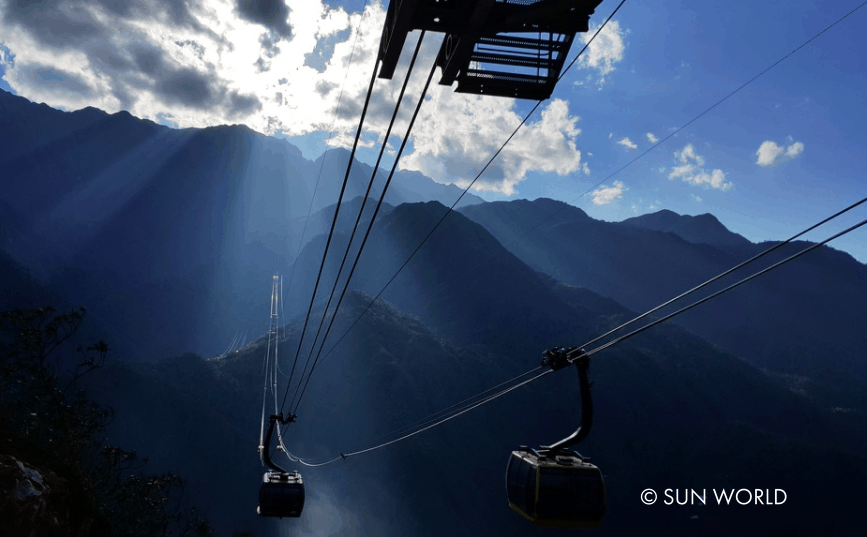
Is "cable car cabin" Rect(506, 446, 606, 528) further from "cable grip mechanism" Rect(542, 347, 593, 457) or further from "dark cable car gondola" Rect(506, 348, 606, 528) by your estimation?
"cable grip mechanism" Rect(542, 347, 593, 457)

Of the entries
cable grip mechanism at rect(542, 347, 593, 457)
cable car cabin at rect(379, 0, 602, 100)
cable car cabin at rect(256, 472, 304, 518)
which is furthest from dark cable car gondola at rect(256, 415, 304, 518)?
cable car cabin at rect(379, 0, 602, 100)

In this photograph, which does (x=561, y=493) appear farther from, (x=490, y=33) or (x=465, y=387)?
(x=465, y=387)

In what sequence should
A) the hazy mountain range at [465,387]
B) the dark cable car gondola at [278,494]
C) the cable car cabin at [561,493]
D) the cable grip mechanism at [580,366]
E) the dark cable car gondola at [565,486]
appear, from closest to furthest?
→ the cable grip mechanism at [580,366] → the dark cable car gondola at [565,486] → the cable car cabin at [561,493] → the dark cable car gondola at [278,494] → the hazy mountain range at [465,387]

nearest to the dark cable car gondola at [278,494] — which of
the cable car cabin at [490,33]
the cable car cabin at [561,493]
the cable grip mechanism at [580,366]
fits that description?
the cable car cabin at [561,493]

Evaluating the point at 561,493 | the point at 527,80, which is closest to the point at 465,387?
the point at 561,493


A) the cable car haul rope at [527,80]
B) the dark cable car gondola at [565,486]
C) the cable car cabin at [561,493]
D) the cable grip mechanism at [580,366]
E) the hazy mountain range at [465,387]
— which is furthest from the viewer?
the hazy mountain range at [465,387]

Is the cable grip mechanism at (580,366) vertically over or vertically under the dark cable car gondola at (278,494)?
over

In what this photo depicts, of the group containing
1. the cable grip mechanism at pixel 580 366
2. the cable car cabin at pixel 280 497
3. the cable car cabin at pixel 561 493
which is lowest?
the cable car cabin at pixel 280 497

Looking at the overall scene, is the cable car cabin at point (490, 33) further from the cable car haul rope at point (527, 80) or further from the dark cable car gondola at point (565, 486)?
the dark cable car gondola at point (565, 486)

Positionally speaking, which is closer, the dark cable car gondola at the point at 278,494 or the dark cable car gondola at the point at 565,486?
the dark cable car gondola at the point at 565,486
